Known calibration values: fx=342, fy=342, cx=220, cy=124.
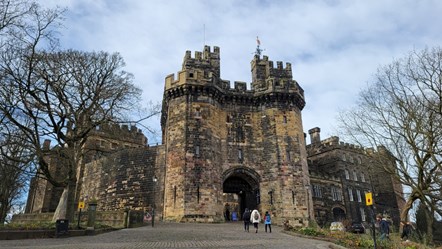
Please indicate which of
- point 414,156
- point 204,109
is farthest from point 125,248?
point 204,109

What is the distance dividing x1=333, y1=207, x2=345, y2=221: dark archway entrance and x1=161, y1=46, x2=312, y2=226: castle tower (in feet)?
54.5

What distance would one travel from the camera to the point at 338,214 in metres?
40.6

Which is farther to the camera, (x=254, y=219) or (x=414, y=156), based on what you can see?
(x=414, y=156)

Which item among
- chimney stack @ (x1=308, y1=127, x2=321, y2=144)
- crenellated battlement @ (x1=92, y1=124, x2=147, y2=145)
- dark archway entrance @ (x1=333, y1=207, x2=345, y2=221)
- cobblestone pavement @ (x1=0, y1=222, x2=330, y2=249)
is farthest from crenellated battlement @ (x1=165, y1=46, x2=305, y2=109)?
chimney stack @ (x1=308, y1=127, x2=321, y2=144)

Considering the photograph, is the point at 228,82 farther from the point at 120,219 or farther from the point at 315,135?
the point at 315,135

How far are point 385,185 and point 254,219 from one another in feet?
124

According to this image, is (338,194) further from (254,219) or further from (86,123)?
(86,123)

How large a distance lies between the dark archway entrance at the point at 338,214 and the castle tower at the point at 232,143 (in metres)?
16.6

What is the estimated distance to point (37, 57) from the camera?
14.7 metres

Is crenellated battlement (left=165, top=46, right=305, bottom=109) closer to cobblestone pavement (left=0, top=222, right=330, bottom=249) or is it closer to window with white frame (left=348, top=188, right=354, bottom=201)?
cobblestone pavement (left=0, top=222, right=330, bottom=249)

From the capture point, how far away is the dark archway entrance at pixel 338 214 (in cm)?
4006

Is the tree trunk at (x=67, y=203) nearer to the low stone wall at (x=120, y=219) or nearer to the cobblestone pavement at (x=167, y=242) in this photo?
the low stone wall at (x=120, y=219)

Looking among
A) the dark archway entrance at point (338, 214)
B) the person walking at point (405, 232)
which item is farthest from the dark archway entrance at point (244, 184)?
the dark archway entrance at point (338, 214)

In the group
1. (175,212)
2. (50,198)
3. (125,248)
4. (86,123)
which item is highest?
(86,123)
